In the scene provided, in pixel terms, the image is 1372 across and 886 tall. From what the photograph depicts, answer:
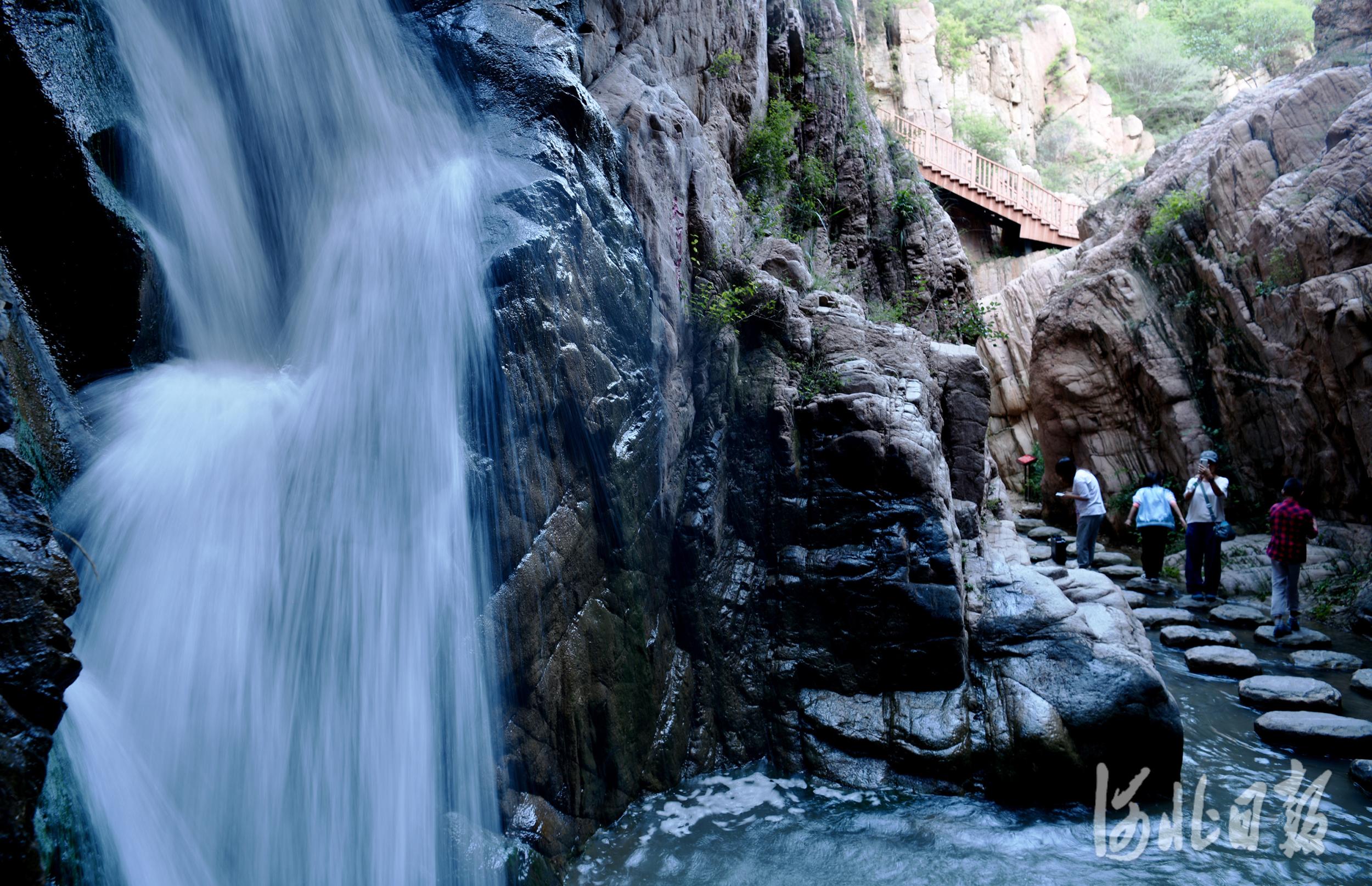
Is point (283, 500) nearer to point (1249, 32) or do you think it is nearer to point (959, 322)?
point (959, 322)

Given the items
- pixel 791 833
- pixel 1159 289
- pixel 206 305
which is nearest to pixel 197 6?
pixel 206 305

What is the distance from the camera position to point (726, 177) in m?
8.40

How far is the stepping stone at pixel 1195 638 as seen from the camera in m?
8.52

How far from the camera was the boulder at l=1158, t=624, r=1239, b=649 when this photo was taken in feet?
27.9

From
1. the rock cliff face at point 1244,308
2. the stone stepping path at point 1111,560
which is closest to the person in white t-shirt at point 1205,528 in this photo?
the stone stepping path at point 1111,560

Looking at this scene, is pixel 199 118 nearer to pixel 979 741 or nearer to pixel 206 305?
pixel 206 305

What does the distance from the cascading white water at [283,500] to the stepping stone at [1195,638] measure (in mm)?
8176

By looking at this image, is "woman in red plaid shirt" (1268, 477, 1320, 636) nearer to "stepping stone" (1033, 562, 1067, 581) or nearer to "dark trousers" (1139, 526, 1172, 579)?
"stepping stone" (1033, 562, 1067, 581)

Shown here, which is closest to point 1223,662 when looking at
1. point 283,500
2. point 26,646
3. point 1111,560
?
point 1111,560

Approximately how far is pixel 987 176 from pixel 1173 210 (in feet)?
26.7

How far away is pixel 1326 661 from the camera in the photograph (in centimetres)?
771

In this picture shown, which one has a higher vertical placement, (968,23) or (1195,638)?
(968,23)

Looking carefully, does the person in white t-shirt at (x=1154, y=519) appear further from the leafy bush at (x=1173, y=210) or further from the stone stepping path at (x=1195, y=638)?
the leafy bush at (x=1173, y=210)

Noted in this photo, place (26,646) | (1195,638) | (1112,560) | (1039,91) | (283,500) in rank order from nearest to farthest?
(26,646) → (283,500) → (1195,638) → (1112,560) → (1039,91)
